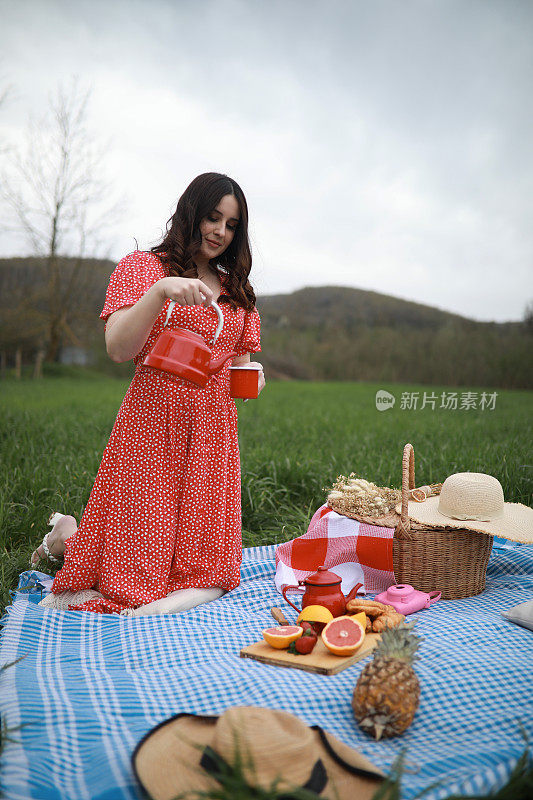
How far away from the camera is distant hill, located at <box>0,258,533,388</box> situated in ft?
43.5

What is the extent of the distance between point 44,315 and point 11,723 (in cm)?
2008

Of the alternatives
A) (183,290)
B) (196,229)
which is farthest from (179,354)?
(196,229)

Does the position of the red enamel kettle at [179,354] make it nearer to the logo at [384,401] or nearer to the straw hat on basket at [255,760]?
the straw hat on basket at [255,760]

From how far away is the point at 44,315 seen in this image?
20.0 metres

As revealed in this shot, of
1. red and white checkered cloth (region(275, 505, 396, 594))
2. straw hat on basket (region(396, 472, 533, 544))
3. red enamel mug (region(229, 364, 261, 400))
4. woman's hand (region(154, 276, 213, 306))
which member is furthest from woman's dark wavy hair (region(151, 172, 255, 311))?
straw hat on basket (region(396, 472, 533, 544))

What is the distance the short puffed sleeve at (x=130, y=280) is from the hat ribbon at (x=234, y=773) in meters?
1.62

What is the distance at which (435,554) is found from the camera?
8.46 feet

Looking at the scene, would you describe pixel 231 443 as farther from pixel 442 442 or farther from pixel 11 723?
pixel 442 442

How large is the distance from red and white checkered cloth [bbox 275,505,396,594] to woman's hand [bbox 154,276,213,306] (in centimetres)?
130

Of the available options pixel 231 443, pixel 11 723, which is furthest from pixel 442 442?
pixel 11 723

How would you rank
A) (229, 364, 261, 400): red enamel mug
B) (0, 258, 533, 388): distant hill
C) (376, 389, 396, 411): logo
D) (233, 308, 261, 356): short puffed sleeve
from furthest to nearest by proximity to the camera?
1. (0, 258, 533, 388): distant hill
2. (376, 389, 396, 411): logo
3. (233, 308, 261, 356): short puffed sleeve
4. (229, 364, 261, 400): red enamel mug

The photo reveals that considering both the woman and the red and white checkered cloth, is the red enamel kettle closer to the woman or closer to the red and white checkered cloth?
the woman

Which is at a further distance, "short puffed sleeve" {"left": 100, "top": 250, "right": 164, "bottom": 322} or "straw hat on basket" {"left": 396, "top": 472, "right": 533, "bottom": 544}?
"straw hat on basket" {"left": 396, "top": 472, "right": 533, "bottom": 544}

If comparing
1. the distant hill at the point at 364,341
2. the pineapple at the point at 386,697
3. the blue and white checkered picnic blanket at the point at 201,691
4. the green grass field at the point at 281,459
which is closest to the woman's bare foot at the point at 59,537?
the green grass field at the point at 281,459
